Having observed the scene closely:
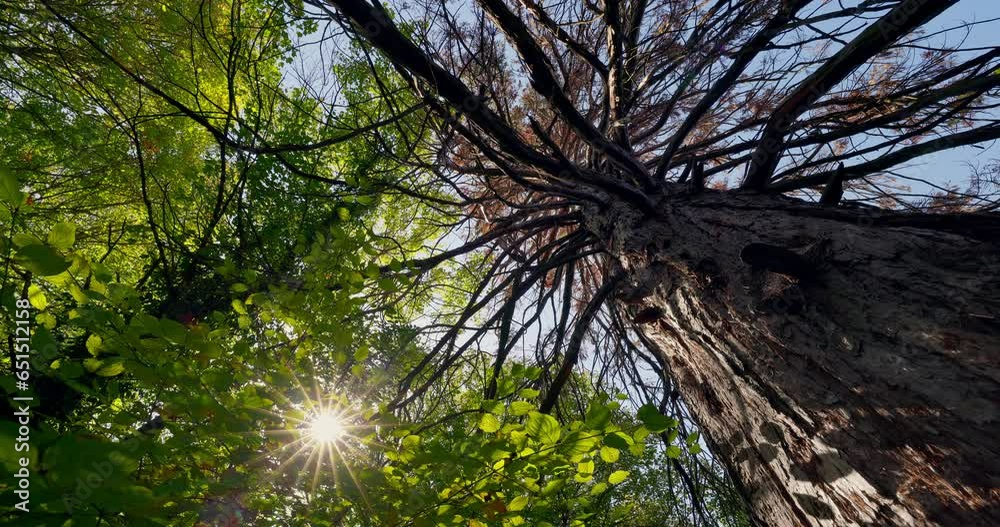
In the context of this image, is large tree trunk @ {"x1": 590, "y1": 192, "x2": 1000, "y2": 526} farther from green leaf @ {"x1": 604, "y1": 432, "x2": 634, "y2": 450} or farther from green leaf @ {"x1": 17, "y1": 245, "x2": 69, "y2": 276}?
green leaf @ {"x1": 17, "y1": 245, "x2": 69, "y2": 276}

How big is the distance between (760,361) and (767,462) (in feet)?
0.97

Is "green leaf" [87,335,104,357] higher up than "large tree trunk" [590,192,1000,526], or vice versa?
"green leaf" [87,335,104,357]

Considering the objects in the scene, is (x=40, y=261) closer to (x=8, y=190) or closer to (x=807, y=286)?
(x=8, y=190)

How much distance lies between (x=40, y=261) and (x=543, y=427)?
45.5 inches

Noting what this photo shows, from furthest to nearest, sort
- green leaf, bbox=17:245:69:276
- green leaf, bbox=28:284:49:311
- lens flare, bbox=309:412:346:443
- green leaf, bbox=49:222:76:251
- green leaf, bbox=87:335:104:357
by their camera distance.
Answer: lens flare, bbox=309:412:346:443
green leaf, bbox=87:335:104:357
green leaf, bbox=28:284:49:311
green leaf, bbox=49:222:76:251
green leaf, bbox=17:245:69:276

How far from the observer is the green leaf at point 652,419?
3.31 ft

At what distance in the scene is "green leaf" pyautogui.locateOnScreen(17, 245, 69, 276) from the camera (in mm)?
785

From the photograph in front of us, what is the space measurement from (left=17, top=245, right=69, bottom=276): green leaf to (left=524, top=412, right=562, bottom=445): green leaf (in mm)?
1076

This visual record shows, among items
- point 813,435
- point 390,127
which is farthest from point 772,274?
point 390,127

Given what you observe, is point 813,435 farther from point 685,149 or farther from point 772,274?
point 685,149

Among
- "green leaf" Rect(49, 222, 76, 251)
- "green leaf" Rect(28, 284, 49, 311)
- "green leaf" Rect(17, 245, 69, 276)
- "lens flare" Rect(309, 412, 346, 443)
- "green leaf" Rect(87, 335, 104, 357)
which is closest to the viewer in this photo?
"green leaf" Rect(17, 245, 69, 276)

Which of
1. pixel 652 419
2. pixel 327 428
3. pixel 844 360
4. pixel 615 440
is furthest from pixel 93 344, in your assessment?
pixel 844 360

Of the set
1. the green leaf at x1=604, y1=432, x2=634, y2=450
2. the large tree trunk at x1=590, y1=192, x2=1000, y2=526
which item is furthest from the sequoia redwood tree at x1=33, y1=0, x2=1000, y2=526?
the green leaf at x1=604, y1=432, x2=634, y2=450

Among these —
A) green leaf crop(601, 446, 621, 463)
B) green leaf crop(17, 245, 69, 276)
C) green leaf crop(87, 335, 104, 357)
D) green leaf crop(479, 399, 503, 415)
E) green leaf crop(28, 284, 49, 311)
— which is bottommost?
green leaf crop(601, 446, 621, 463)
